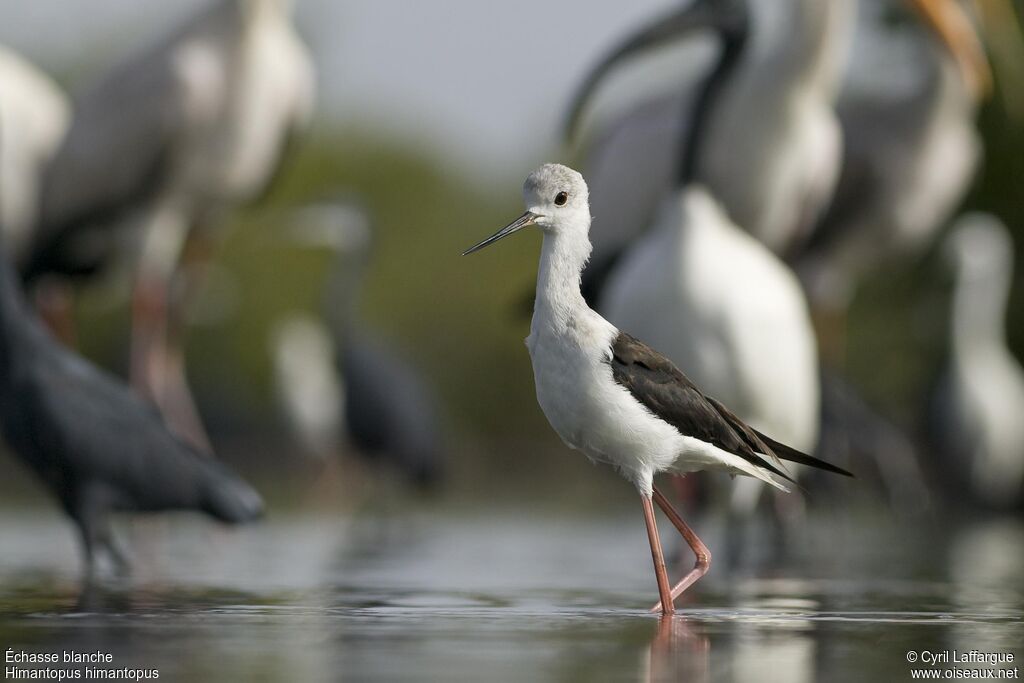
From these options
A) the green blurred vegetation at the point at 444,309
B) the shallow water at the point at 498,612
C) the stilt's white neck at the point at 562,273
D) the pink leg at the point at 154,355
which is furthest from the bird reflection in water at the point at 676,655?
the green blurred vegetation at the point at 444,309

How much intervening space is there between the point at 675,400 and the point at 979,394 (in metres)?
10.3

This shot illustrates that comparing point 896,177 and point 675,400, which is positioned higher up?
point 896,177

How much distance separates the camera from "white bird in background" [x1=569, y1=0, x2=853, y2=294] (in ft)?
34.4

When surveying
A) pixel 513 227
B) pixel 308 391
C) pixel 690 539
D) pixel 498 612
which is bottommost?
pixel 498 612

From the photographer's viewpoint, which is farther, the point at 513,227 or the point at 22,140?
the point at 22,140

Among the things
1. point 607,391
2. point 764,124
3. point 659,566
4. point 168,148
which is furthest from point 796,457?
point 168,148

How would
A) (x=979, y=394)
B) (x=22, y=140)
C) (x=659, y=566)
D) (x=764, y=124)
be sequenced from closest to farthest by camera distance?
1. (x=659, y=566)
2. (x=764, y=124)
3. (x=22, y=140)
4. (x=979, y=394)

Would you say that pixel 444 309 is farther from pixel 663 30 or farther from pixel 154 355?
pixel 663 30

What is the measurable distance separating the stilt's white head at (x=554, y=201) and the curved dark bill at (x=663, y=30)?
443 centimetres

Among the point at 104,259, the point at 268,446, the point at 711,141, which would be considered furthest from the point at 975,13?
the point at 268,446

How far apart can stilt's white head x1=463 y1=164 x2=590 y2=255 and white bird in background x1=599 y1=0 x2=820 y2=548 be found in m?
2.62

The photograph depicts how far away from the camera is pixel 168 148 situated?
13.1m

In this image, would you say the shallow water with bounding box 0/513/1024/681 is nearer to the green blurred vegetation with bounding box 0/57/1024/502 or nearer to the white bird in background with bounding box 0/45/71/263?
the white bird in background with bounding box 0/45/71/263

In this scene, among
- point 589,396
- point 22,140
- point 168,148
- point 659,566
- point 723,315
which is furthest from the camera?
point 22,140
